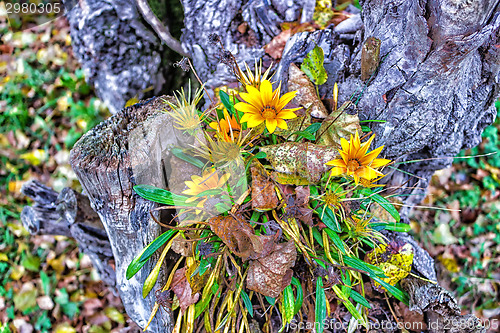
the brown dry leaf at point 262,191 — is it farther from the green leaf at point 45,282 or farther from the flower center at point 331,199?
the green leaf at point 45,282

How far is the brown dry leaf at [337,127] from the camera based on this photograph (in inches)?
52.6

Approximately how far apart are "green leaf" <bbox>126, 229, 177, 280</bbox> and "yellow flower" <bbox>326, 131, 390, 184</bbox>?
727 mm

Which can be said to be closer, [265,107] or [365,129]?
[265,107]

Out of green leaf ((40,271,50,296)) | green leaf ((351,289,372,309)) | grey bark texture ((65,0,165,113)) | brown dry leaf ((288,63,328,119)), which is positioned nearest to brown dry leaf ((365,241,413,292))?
green leaf ((351,289,372,309))

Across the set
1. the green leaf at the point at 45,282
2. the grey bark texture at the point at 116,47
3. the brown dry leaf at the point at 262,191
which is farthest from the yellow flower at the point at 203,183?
the green leaf at the point at 45,282

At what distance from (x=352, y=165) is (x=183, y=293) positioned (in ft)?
2.79

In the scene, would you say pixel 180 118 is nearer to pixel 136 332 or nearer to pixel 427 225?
pixel 136 332

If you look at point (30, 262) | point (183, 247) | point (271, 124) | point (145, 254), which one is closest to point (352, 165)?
point (271, 124)

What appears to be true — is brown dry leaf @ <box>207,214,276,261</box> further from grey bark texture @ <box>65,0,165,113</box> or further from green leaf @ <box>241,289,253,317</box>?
grey bark texture @ <box>65,0,165,113</box>

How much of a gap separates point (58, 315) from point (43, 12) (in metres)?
2.41

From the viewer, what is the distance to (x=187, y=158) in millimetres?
1336

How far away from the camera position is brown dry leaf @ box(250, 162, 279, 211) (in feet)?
4.19

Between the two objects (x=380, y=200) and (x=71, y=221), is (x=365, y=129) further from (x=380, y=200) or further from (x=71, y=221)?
(x=71, y=221)

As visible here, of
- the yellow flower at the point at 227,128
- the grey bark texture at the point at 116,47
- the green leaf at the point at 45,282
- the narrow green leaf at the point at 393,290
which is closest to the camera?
the yellow flower at the point at 227,128
